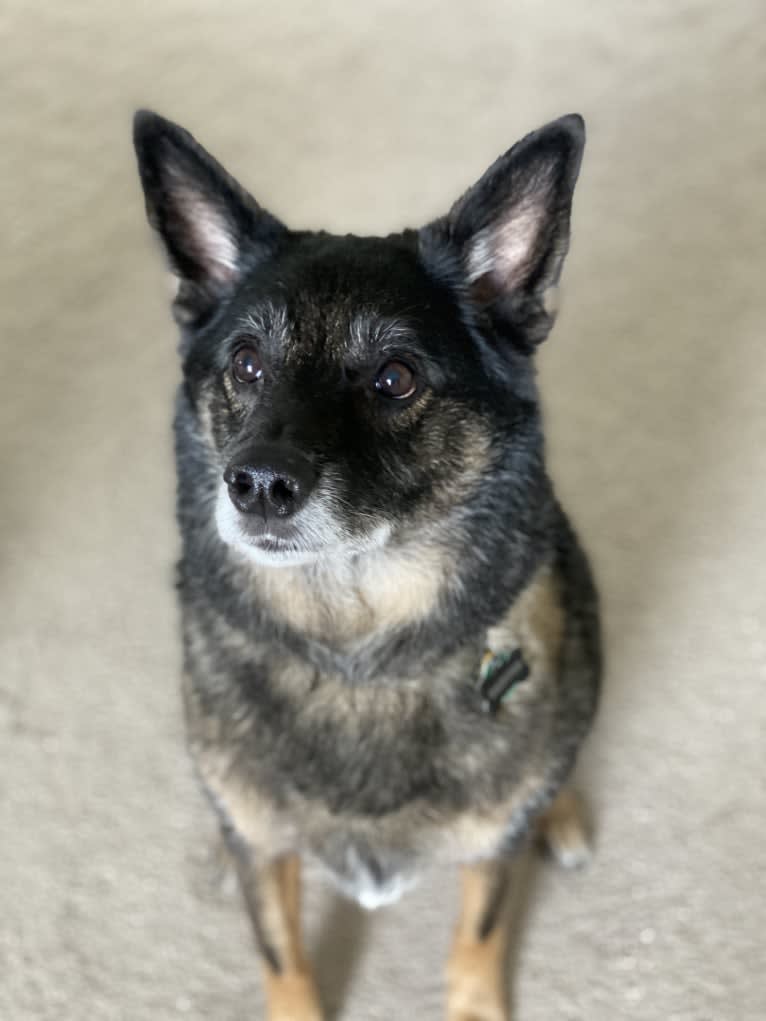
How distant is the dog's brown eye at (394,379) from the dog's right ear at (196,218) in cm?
22

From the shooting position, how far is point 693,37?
3.13m

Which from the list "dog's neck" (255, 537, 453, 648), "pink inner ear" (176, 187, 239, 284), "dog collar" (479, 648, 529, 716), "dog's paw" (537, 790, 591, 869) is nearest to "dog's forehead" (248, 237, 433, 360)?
"pink inner ear" (176, 187, 239, 284)

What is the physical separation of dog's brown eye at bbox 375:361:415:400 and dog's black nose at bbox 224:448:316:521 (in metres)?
0.15

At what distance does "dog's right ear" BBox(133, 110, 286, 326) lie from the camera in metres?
1.12

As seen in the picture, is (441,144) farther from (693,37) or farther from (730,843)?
(730,843)

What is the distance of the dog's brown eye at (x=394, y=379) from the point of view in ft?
3.68

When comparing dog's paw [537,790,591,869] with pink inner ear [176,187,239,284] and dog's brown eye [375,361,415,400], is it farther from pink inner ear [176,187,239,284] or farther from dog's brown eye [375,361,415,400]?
pink inner ear [176,187,239,284]

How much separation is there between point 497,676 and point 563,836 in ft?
1.55

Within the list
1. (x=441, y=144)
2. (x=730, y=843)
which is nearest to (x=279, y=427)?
(x=730, y=843)

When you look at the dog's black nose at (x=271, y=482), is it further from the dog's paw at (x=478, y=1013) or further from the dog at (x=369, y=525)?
the dog's paw at (x=478, y=1013)

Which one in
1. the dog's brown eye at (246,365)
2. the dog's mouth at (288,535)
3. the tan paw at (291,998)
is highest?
the dog's brown eye at (246,365)

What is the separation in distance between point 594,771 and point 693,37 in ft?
8.21

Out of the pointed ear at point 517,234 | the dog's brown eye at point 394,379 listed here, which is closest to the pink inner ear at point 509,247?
the pointed ear at point 517,234

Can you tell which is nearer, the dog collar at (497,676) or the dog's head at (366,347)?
the dog's head at (366,347)
